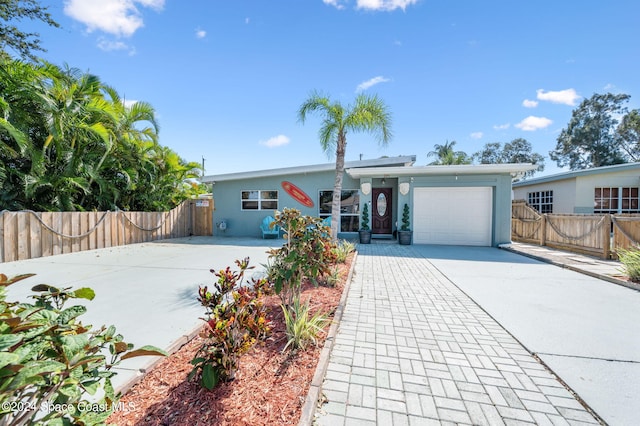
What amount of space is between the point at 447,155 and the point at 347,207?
16.8 metres

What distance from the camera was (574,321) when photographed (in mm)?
3652

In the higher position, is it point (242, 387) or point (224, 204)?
point (224, 204)

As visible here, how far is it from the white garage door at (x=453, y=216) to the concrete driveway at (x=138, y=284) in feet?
21.3

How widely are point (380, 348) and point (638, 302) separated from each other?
4.71 m

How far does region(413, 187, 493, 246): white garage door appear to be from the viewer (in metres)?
10.4

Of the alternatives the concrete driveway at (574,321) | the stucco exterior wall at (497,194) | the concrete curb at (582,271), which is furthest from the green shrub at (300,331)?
the stucco exterior wall at (497,194)

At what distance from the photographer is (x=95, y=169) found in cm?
939

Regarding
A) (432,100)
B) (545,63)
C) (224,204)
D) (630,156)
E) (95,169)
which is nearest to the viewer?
(95,169)

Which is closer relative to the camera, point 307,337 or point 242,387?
point 242,387

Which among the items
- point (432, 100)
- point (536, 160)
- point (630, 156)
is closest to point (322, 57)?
point (432, 100)

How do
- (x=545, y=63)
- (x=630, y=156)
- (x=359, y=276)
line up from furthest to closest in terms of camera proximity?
1. (x=630, y=156)
2. (x=545, y=63)
3. (x=359, y=276)

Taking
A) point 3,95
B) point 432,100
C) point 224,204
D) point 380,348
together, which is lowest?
point 380,348

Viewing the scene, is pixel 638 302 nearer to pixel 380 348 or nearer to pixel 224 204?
pixel 380 348

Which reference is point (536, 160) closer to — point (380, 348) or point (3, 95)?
point (380, 348)
